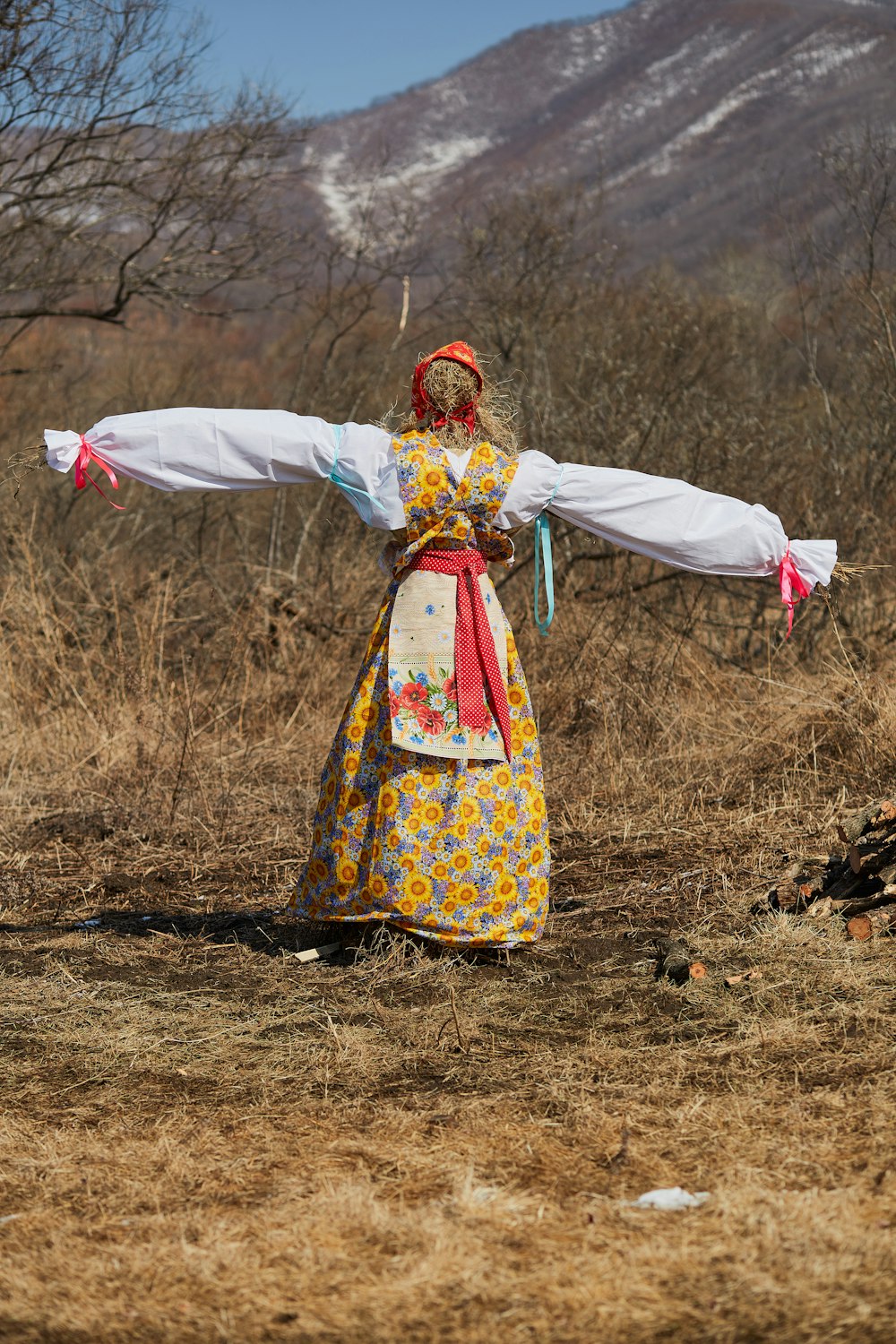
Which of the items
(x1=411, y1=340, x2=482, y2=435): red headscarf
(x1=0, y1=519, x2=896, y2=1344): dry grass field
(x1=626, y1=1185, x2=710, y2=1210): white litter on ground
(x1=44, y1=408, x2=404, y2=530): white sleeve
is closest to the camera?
(x1=0, y1=519, x2=896, y2=1344): dry grass field

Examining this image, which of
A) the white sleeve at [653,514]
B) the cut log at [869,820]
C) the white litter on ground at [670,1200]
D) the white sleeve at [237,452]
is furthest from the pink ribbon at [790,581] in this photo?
the white litter on ground at [670,1200]

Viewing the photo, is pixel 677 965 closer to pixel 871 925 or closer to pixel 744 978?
pixel 744 978

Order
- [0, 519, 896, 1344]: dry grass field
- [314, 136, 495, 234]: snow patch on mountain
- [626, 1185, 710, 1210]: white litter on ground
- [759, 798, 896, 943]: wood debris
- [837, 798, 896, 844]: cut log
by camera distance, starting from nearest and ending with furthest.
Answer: [0, 519, 896, 1344]: dry grass field, [626, 1185, 710, 1210]: white litter on ground, [759, 798, 896, 943]: wood debris, [837, 798, 896, 844]: cut log, [314, 136, 495, 234]: snow patch on mountain

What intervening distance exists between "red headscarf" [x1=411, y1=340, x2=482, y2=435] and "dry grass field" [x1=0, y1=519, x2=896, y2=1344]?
5.33 ft

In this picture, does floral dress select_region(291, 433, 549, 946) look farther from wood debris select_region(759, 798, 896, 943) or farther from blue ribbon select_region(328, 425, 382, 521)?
wood debris select_region(759, 798, 896, 943)

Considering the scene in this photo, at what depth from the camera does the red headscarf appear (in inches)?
174

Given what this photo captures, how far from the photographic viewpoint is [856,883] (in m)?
4.78

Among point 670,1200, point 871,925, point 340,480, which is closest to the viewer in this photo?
point 670,1200

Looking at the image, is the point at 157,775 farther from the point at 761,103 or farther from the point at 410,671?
the point at 761,103

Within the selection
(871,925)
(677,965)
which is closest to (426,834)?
(677,965)

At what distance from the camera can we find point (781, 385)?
16.4 metres

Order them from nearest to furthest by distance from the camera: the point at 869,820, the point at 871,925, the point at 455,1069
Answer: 1. the point at 455,1069
2. the point at 871,925
3. the point at 869,820

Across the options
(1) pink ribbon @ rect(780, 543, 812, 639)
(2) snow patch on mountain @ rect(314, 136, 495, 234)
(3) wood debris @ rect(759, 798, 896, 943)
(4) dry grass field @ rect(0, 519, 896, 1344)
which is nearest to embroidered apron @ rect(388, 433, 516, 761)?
(4) dry grass field @ rect(0, 519, 896, 1344)

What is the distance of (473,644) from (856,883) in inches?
60.0
